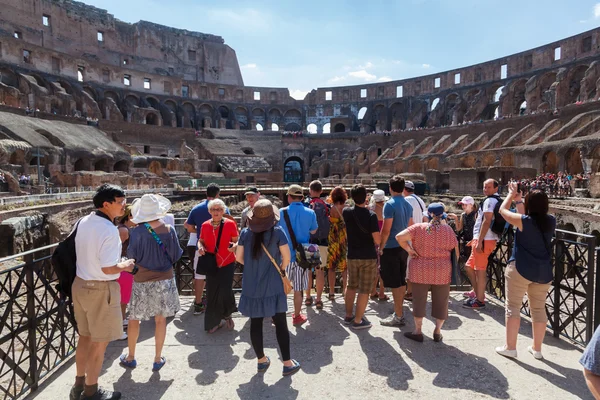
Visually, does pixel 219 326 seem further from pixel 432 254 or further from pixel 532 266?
pixel 532 266

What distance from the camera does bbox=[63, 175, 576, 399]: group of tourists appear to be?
10.3 ft

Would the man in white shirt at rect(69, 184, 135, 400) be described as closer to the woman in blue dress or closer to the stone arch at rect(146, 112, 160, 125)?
the woman in blue dress

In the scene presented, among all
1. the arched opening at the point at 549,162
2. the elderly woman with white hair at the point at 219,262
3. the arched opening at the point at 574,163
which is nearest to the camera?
the elderly woman with white hair at the point at 219,262

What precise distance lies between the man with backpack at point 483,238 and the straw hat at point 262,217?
3.04 metres

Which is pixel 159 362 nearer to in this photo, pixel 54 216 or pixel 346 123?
pixel 54 216

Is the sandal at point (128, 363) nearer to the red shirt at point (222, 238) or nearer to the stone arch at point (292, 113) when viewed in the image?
the red shirt at point (222, 238)

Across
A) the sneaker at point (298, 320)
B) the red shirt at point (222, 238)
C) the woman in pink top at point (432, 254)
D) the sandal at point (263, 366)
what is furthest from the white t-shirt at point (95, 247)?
the woman in pink top at point (432, 254)

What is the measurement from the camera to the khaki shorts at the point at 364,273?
14.9 feet

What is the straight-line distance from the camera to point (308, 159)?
4575 cm

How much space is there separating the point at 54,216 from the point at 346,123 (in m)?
43.5

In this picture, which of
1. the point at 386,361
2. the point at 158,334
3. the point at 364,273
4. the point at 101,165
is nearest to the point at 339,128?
the point at 101,165

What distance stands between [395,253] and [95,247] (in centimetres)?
341

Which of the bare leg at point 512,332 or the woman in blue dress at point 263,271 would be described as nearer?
the woman in blue dress at point 263,271

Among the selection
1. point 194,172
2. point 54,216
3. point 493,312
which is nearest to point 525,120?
point 194,172
